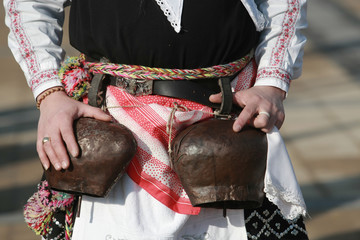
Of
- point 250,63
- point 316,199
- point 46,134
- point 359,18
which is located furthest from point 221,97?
point 359,18

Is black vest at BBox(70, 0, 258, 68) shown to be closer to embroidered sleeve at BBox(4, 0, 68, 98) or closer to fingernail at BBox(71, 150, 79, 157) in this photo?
embroidered sleeve at BBox(4, 0, 68, 98)

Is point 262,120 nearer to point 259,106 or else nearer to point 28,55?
point 259,106

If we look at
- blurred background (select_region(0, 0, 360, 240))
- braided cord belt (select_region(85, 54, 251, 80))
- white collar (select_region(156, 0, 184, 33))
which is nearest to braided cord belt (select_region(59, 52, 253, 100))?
braided cord belt (select_region(85, 54, 251, 80))

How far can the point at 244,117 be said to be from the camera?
67.6 inches

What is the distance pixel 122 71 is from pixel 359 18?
7.79 metres

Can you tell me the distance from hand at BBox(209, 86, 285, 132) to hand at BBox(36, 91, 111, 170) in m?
0.37

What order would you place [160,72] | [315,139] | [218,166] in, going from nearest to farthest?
[218,166] → [160,72] → [315,139]

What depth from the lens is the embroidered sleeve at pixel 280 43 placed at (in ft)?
6.08

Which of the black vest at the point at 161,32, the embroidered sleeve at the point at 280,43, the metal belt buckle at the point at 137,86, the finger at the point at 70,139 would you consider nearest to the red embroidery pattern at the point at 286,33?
the embroidered sleeve at the point at 280,43

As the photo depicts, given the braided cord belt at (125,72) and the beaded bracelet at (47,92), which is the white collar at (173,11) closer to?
the braided cord belt at (125,72)

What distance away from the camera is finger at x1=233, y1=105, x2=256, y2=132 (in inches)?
66.6

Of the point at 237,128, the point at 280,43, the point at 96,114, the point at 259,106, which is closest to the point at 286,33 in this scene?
the point at 280,43

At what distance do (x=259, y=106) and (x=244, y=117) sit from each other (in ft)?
0.23

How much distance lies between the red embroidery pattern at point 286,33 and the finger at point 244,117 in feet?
0.63
